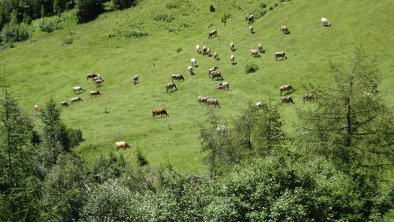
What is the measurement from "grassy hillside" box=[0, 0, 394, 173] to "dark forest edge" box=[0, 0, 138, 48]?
10300 millimetres

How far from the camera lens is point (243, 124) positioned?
41125 mm

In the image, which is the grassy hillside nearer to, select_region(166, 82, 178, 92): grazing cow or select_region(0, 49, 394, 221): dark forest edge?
select_region(166, 82, 178, 92): grazing cow

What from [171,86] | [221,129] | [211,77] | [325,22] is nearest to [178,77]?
[171,86]

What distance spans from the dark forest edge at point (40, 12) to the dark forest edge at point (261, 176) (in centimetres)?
7467

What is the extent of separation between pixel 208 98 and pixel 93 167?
18744 millimetres

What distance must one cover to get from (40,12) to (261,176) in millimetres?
117401

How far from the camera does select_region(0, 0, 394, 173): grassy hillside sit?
58531 millimetres

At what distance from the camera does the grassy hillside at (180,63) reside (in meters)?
58.5

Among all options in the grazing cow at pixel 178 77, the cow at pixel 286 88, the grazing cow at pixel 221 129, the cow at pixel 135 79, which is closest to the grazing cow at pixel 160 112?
the grazing cow at pixel 178 77

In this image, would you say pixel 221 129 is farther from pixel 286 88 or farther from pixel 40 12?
pixel 40 12

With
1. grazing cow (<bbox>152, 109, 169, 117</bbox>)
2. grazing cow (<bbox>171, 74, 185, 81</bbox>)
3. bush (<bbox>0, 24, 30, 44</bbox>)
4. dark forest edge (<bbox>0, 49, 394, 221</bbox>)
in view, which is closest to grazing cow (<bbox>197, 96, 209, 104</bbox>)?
grazing cow (<bbox>152, 109, 169, 117</bbox>)

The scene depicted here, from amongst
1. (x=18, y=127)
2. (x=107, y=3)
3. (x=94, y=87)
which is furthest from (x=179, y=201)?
(x=107, y=3)

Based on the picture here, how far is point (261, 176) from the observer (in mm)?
27594

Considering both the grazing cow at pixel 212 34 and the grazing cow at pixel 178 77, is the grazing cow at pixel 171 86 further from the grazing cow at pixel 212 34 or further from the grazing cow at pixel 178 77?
the grazing cow at pixel 212 34
